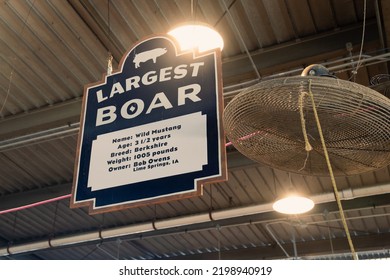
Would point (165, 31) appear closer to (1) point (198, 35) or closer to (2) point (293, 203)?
(1) point (198, 35)

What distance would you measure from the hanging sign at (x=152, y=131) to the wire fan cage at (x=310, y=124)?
0.19 metres

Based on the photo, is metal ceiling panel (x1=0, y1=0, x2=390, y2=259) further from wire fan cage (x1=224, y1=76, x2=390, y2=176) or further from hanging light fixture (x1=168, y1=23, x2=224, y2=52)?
wire fan cage (x1=224, y1=76, x2=390, y2=176)

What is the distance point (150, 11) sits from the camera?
4.49 meters

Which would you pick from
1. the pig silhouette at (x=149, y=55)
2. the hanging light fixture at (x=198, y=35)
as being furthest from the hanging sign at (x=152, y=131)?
the hanging light fixture at (x=198, y=35)

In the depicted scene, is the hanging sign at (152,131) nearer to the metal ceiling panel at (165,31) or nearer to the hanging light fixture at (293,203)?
the metal ceiling panel at (165,31)

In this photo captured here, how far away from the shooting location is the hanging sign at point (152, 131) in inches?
85.3

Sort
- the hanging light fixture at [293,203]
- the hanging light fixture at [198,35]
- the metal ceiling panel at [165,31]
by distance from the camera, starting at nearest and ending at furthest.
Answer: the hanging light fixture at [198,35], the metal ceiling panel at [165,31], the hanging light fixture at [293,203]

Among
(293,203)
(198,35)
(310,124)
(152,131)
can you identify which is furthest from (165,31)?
(293,203)

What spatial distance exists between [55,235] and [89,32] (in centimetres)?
625

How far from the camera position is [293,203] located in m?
6.32

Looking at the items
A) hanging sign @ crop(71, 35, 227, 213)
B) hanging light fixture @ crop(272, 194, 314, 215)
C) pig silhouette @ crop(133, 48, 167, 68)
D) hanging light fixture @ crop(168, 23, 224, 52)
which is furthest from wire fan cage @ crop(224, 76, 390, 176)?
hanging light fixture @ crop(272, 194, 314, 215)

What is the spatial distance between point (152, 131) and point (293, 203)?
14.2 feet

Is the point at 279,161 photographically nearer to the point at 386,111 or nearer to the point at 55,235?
the point at 386,111
